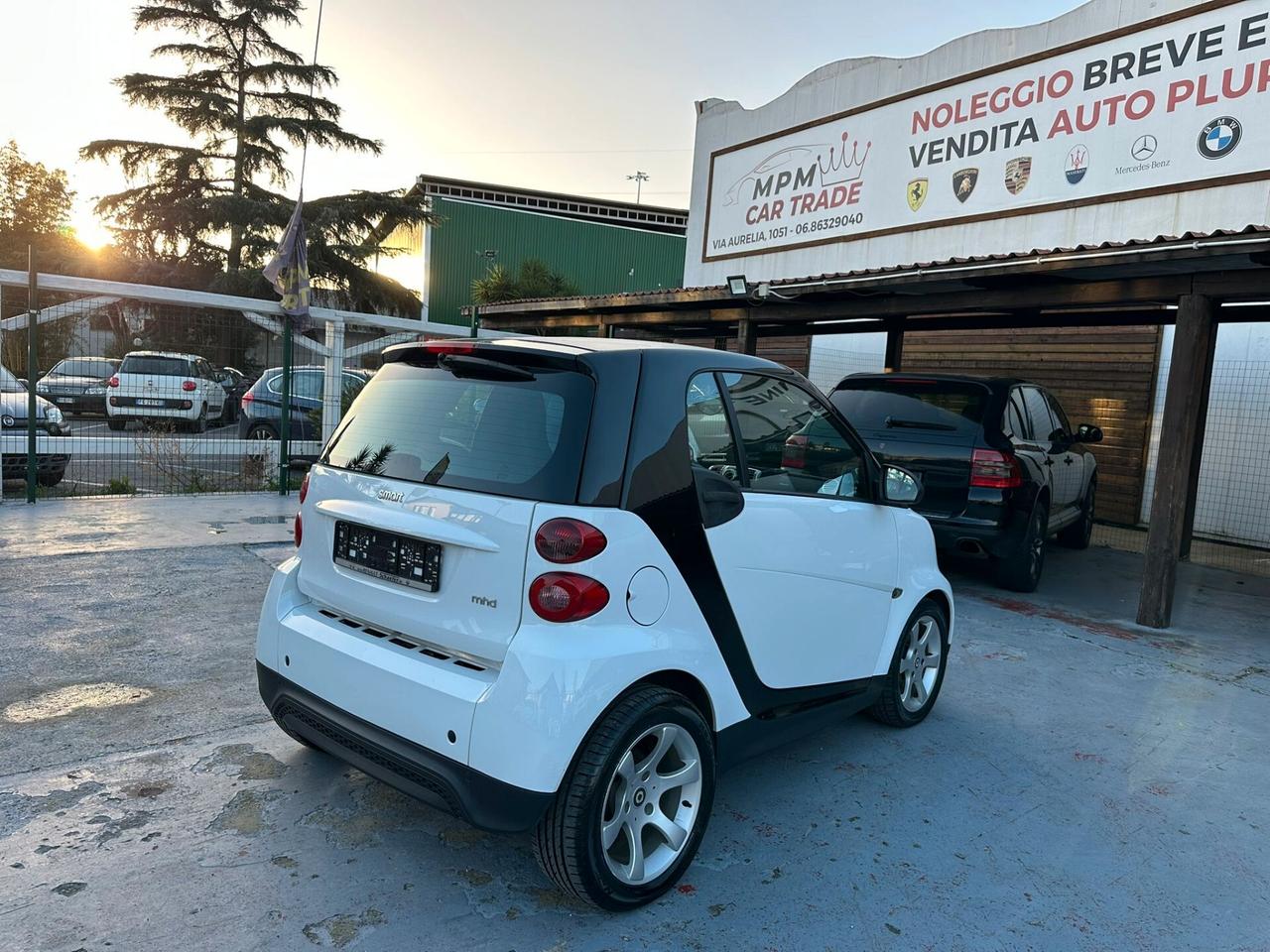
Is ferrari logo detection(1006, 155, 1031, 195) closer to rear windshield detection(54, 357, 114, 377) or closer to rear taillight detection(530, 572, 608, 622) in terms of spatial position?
rear taillight detection(530, 572, 608, 622)

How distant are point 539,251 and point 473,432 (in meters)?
29.2

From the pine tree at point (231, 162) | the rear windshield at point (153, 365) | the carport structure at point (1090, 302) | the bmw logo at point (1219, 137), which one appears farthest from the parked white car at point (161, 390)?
the pine tree at point (231, 162)

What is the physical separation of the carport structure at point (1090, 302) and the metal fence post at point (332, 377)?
131 inches

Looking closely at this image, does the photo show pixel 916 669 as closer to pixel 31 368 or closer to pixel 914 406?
pixel 914 406

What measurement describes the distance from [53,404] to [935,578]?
8609 mm

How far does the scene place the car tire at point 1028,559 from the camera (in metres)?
6.71

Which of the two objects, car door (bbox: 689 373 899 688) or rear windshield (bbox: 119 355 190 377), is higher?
rear windshield (bbox: 119 355 190 377)

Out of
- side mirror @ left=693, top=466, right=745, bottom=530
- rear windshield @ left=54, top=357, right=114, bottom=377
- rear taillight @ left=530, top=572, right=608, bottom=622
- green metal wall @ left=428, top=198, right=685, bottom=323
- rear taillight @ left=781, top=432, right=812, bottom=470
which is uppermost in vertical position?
green metal wall @ left=428, top=198, right=685, bottom=323

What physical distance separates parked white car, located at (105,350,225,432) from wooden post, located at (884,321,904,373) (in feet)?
25.0

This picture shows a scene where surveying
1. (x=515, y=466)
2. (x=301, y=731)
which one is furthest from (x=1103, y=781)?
(x=301, y=731)

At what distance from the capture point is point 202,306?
862 centimetres

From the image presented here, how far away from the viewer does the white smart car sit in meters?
2.30

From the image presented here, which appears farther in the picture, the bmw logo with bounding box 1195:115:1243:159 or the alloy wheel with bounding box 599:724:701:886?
the bmw logo with bounding box 1195:115:1243:159

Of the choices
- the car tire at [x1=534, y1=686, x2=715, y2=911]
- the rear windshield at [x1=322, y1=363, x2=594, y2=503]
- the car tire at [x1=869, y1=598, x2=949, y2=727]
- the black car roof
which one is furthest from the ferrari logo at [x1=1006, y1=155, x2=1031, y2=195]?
the car tire at [x1=534, y1=686, x2=715, y2=911]
